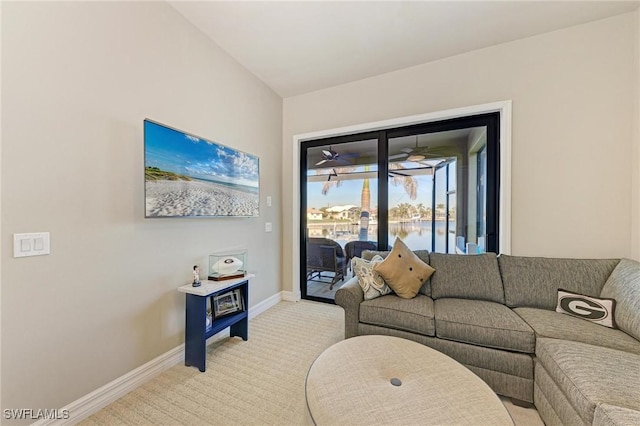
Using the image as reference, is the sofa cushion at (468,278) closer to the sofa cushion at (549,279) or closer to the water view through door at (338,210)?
the sofa cushion at (549,279)

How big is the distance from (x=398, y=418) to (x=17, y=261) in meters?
1.97

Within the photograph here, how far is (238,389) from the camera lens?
172 cm

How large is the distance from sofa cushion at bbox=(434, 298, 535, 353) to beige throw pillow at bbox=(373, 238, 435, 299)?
0.86 feet

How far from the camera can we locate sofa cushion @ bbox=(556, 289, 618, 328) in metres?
1.67

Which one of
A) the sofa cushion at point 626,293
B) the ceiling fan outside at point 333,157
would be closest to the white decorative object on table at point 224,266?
the ceiling fan outside at point 333,157

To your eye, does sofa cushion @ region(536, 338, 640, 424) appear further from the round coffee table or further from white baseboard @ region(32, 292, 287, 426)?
white baseboard @ region(32, 292, 287, 426)

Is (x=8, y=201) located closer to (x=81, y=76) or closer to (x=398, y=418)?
(x=81, y=76)

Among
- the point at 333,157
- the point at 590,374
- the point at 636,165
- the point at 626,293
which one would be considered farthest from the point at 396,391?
the point at 333,157

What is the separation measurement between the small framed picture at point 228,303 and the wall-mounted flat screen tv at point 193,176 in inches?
30.3

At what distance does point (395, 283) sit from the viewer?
218 cm

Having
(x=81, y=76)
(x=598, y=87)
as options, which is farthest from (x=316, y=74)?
(x=598, y=87)

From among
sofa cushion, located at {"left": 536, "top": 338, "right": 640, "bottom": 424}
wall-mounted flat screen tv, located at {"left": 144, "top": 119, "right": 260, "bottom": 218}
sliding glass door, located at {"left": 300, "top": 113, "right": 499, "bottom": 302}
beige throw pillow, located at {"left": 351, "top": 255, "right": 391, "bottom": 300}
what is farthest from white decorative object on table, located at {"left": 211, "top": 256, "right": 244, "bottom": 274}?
sofa cushion, located at {"left": 536, "top": 338, "right": 640, "bottom": 424}

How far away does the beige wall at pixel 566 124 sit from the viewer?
6.97 ft

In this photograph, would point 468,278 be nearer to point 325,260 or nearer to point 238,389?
point 325,260
